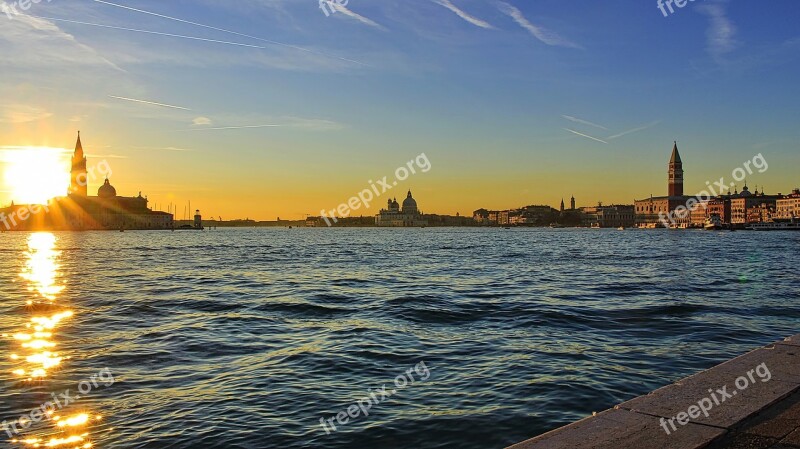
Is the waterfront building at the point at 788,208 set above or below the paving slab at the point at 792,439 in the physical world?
above

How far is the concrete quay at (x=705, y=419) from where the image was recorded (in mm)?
4898

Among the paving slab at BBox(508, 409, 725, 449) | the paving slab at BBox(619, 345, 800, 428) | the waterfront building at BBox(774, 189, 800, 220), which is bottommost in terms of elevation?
the paving slab at BBox(508, 409, 725, 449)

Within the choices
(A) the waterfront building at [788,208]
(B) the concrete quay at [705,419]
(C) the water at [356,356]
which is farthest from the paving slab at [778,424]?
(A) the waterfront building at [788,208]

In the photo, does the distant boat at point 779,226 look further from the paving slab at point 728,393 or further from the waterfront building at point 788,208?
the paving slab at point 728,393

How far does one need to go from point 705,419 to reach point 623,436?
864 millimetres

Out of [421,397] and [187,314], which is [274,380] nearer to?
[421,397]

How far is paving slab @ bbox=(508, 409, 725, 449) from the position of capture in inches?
192

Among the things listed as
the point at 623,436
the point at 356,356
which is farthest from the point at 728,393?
the point at 356,356

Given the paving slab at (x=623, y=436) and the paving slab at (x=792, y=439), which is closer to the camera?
the paving slab at (x=792, y=439)

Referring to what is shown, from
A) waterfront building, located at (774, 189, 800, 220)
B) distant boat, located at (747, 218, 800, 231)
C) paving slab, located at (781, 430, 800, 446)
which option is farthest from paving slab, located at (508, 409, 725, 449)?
waterfront building, located at (774, 189, 800, 220)

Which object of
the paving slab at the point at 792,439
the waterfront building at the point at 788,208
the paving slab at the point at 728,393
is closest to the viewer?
the paving slab at the point at 792,439

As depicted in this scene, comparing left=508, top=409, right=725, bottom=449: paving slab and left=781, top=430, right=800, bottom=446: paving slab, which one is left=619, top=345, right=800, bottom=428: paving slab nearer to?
left=508, top=409, right=725, bottom=449: paving slab

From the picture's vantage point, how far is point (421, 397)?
28.7 feet

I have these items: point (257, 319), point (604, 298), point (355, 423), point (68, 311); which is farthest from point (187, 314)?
point (604, 298)
